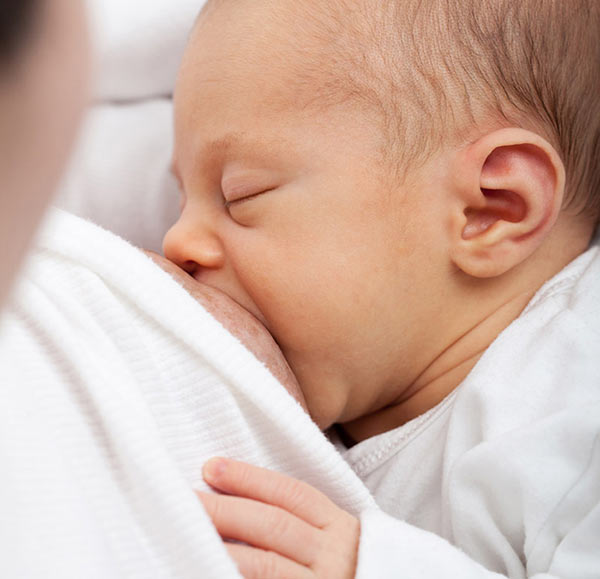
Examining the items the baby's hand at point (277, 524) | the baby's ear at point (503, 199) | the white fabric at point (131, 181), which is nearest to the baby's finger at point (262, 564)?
the baby's hand at point (277, 524)

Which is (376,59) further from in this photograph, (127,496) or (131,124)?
(131,124)

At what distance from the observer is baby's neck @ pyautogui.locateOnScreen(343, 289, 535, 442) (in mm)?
1087

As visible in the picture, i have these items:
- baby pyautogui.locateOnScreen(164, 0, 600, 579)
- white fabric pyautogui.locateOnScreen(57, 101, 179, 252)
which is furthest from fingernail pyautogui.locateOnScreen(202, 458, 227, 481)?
white fabric pyautogui.locateOnScreen(57, 101, 179, 252)

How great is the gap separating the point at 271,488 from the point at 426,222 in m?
0.42

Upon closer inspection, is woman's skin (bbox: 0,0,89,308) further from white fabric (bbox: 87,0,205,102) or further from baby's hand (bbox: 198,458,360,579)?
white fabric (bbox: 87,0,205,102)

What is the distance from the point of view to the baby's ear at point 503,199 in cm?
100

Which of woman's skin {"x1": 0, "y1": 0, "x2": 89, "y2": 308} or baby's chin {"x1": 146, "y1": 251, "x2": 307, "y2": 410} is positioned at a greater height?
woman's skin {"x1": 0, "y1": 0, "x2": 89, "y2": 308}

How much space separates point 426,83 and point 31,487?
665mm

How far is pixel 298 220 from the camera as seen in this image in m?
1.01

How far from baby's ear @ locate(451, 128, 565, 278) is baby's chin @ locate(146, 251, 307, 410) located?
0.85 feet

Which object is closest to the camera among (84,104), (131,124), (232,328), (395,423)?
(84,104)

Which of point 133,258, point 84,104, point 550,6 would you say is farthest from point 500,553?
point 84,104

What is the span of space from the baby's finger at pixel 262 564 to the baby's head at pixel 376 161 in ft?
1.14

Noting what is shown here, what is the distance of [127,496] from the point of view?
650mm
